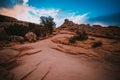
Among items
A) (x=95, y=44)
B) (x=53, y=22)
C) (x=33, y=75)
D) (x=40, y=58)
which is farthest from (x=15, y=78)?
(x=53, y=22)

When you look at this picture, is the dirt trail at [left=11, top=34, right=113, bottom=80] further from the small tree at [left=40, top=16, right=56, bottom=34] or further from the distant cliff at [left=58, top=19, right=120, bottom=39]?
the small tree at [left=40, top=16, right=56, bottom=34]

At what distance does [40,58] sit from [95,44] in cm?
580

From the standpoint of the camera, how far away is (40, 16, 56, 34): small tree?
733 inches

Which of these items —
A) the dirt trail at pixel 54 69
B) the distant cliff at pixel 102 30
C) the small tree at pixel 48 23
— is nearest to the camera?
the dirt trail at pixel 54 69

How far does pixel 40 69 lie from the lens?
635 centimetres

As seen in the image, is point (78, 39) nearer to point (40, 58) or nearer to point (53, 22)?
point (40, 58)

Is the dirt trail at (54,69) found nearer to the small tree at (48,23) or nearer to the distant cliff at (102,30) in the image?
the distant cliff at (102,30)

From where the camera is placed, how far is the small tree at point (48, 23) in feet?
61.1

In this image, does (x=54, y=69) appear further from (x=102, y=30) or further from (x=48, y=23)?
(x=48, y=23)

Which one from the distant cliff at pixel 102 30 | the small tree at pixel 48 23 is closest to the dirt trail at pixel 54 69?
the distant cliff at pixel 102 30

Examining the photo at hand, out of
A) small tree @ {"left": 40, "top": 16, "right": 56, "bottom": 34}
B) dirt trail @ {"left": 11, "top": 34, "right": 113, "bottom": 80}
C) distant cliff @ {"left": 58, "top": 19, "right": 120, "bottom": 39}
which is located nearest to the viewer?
dirt trail @ {"left": 11, "top": 34, "right": 113, "bottom": 80}

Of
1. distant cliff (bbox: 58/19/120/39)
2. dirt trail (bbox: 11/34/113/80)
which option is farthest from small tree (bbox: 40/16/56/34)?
dirt trail (bbox: 11/34/113/80)

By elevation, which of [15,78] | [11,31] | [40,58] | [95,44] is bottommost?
[15,78]

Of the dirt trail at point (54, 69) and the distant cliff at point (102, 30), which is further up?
the distant cliff at point (102, 30)
